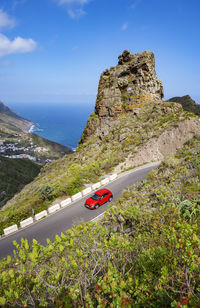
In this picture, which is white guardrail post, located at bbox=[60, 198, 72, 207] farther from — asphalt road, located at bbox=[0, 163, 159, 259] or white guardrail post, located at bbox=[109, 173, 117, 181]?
white guardrail post, located at bbox=[109, 173, 117, 181]

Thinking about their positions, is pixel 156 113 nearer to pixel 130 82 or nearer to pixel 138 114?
pixel 138 114

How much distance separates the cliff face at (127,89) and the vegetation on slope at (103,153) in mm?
2158

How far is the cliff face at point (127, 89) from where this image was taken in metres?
35.9

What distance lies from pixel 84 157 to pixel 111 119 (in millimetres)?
11238

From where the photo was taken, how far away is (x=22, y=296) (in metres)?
3.91

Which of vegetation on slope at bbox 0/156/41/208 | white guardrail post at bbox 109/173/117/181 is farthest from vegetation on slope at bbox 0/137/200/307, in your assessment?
vegetation on slope at bbox 0/156/41/208

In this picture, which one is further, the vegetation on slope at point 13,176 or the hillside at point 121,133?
the vegetation on slope at point 13,176

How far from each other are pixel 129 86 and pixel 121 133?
13.3 meters

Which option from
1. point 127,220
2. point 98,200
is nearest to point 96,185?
point 98,200

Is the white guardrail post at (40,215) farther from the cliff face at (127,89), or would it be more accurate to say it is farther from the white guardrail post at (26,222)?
the cliff face at (127,89)

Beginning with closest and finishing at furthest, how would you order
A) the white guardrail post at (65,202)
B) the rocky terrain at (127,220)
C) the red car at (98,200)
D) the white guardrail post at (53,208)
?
the rocky terrain at (127,220), the red car at (98,200), the white guardrail post at (53,208), the white guardrail post at (65,202)

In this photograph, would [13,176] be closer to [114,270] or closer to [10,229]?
[10,229]

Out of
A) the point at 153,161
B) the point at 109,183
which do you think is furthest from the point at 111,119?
the point at 109,183

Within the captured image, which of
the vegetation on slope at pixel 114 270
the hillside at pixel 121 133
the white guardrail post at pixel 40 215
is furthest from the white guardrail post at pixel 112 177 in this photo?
the vegetation on slope at pixel 114 270
